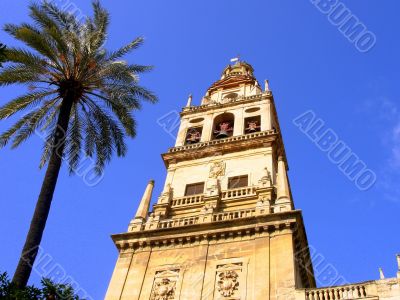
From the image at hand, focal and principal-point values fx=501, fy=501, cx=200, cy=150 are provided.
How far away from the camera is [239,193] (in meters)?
28.6

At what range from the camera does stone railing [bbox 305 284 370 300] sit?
19.6 m

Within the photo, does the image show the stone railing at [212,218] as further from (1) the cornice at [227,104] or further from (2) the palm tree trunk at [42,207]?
(1) the cornice at [227,104]

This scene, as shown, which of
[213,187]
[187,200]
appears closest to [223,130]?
[213,187]

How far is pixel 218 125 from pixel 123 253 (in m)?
15.4

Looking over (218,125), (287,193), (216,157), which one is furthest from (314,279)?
(218,125)

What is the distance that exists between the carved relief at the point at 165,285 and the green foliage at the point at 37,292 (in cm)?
1037

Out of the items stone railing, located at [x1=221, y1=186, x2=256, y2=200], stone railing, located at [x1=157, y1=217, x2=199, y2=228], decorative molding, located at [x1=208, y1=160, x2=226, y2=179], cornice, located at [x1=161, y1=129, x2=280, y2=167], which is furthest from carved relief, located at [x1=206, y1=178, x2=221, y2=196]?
cornice, located at [x1=161, y1=129, x2=280, y2=167]

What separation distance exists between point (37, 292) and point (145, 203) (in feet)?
54.0

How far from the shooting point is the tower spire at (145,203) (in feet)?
90.3

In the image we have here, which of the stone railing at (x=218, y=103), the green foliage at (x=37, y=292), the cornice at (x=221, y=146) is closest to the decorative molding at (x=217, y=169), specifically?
the cornice at (x=221, y=146)

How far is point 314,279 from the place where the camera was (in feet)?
88.8

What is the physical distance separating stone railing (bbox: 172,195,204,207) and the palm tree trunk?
1109cm

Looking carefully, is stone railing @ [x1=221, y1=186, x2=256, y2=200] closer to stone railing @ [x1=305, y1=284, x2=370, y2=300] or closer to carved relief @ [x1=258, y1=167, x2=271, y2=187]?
carved relief @ [x1=258, y1=167, x2=271, y2=187]

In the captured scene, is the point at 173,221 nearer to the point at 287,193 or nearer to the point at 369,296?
the point at 287,193
